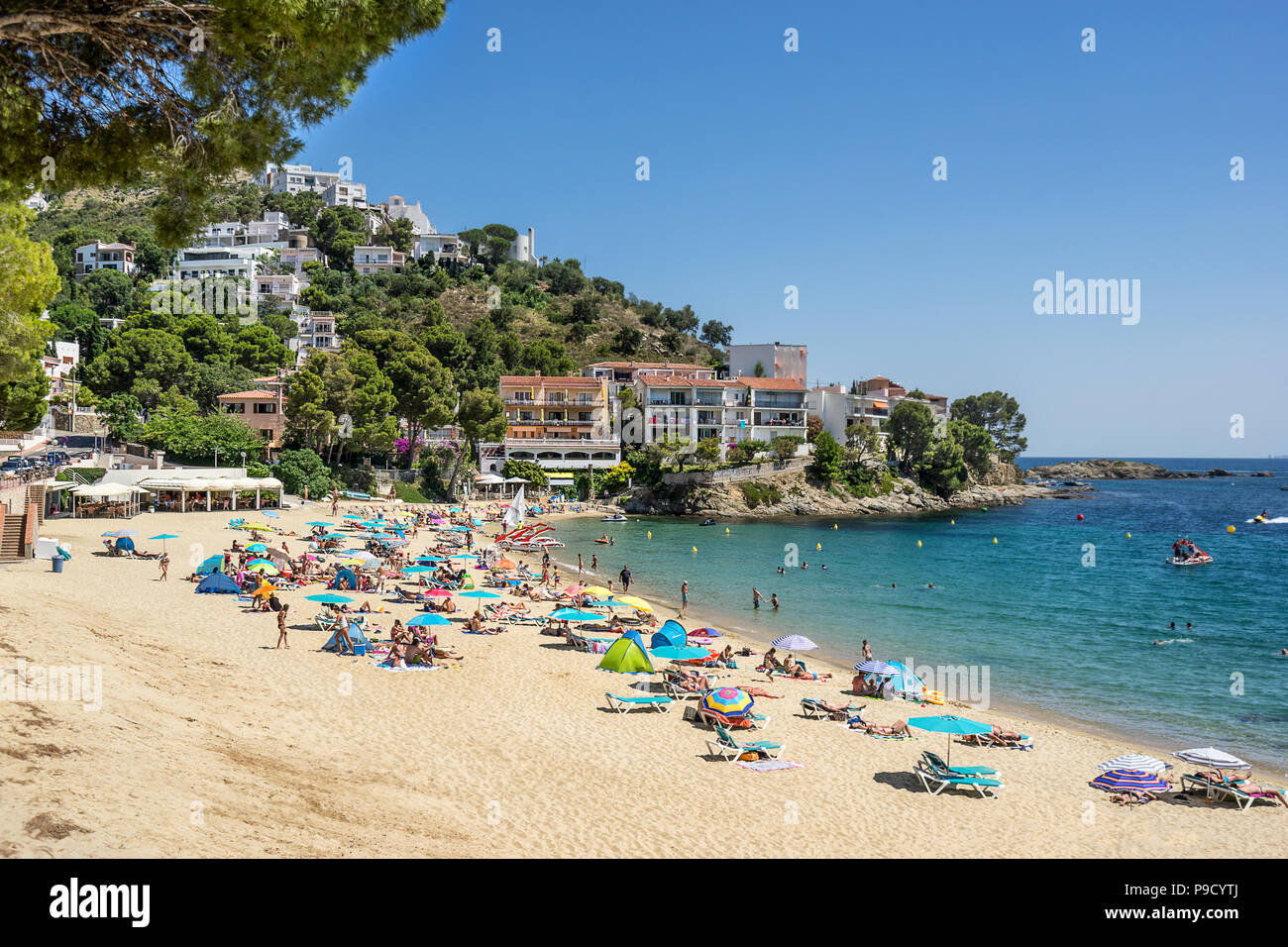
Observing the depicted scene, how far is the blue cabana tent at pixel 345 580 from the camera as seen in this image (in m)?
26.8

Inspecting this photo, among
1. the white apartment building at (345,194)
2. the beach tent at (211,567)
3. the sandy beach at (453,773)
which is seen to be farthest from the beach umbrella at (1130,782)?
the white apartment building at (345,194)

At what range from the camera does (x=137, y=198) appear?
148m

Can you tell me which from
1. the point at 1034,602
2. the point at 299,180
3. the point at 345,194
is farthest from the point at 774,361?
the point at 299,180

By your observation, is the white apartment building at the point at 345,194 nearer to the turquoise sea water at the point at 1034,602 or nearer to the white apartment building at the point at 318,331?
the white apartment building at the point at 318,331

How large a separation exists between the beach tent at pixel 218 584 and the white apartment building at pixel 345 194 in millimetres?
135547

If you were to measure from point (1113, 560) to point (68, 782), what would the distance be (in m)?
53.5

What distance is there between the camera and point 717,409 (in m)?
77.6

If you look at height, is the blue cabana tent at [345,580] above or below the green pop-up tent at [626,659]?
above

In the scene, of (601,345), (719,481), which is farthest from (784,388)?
(601,345)

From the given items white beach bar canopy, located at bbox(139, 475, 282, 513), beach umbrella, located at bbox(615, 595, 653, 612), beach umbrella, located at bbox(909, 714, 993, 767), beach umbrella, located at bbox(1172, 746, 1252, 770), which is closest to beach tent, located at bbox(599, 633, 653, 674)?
beach umbrella, located at bbox(615, 595, 653, 612)

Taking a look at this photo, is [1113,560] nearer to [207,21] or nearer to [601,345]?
[207,21]

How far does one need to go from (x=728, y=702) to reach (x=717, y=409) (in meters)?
63.0

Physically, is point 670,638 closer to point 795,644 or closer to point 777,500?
point 795,644

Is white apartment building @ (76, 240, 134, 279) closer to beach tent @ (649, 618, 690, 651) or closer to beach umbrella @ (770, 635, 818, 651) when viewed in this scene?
beach tent @ (649, 618, 690, 651)
